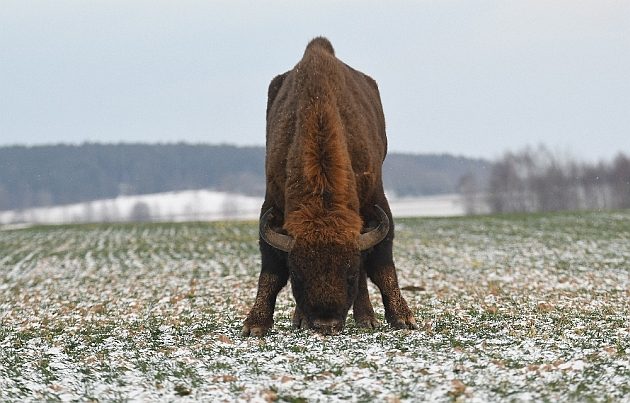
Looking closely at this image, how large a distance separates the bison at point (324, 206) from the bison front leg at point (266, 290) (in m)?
0.01

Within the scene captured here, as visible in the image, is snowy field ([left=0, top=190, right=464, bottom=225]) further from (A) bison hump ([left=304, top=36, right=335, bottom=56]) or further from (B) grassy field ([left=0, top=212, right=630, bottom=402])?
(A) bison hump ([left=304, top=36, right=335, bottom=56])

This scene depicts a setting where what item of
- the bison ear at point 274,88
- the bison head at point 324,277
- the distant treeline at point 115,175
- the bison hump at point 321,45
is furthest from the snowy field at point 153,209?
the bison head at point 324,277

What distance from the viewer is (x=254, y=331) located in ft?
34.5

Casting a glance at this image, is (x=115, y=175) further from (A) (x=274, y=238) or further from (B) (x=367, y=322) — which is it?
(A) (x=274, y=238)

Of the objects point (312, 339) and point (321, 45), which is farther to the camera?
point (321, 45)

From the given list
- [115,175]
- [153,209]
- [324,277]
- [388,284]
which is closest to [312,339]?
[324,277]

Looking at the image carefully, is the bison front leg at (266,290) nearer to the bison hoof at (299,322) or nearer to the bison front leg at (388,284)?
the bison hoof at (299,322)

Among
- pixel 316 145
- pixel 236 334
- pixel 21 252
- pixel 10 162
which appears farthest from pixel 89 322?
pixel 10 162

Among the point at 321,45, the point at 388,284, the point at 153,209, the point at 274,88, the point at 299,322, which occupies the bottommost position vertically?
the point at 153,209

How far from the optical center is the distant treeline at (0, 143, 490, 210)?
179 meters

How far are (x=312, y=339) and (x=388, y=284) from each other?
1780 mm

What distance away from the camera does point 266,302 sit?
10.7 meters

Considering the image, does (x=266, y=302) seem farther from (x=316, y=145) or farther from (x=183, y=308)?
(x=183, y=308)

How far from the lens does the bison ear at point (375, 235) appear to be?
9871 mm
